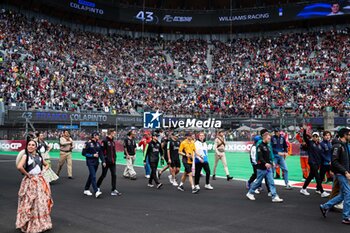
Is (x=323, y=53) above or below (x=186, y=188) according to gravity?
above

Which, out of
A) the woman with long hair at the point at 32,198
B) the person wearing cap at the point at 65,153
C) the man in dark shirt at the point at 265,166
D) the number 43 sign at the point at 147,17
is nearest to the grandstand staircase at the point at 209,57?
the number 43 sign at the point at 147,17

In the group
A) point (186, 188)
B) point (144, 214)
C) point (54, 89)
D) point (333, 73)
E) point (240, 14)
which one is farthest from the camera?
point (240, 14)

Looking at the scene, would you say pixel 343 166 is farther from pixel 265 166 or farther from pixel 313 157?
pixel 313 157

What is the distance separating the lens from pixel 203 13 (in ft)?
171

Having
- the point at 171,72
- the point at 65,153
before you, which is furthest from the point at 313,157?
the point at 171,72

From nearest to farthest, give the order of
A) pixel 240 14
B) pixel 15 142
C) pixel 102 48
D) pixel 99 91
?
1. pixel 15 142
2. pixel 99 91
3. pixel 102 48
4. pixel 240 14

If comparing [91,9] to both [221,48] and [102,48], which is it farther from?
[221,48]

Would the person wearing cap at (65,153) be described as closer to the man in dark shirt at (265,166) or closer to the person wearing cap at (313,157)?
the man in dark shirt at (265,166)

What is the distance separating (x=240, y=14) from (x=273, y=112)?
74.2 ft

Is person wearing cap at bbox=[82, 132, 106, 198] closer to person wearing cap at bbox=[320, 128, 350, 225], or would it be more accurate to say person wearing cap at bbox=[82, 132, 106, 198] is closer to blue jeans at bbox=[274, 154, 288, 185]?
blue jeans at bbox=[274, 154, 288, 185]

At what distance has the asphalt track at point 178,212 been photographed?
22.4 feet

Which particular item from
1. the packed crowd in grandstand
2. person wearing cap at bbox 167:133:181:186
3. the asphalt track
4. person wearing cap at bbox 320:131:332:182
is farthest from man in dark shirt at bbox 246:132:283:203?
the packed crowd in grandstand

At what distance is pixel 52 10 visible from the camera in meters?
45.2

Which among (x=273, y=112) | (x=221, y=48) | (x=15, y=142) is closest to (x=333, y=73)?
(x=273, y=112)
